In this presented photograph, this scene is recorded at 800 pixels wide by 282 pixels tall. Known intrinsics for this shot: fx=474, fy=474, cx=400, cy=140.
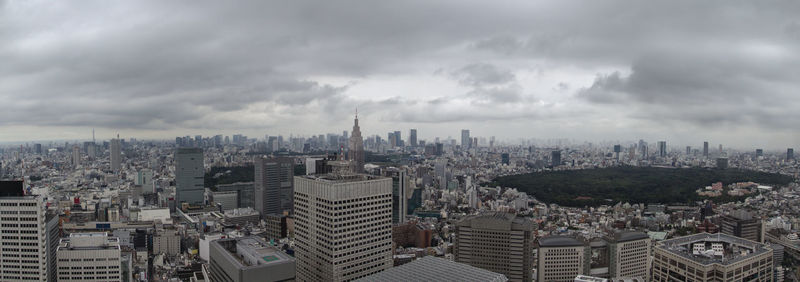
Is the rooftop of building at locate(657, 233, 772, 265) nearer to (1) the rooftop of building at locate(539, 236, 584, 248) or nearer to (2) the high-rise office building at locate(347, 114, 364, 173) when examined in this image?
(1) the rooftop of building at locate(539, 236, 584, 248)

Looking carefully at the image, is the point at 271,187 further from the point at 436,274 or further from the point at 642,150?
the point at 642,150

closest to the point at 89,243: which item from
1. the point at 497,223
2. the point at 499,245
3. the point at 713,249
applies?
the point at 497,223

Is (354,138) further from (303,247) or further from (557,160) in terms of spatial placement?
(557,160)

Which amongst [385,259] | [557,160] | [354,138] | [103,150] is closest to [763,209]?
[354,138]

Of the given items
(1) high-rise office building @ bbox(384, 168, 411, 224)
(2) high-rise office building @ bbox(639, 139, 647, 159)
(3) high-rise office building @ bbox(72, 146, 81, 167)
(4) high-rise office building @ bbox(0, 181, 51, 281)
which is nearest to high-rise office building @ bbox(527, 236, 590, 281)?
(1) high-rise office building @ bbox(384, 168, 411, 224)

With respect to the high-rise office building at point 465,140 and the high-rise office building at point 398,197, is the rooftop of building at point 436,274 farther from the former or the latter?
the high-rise office building at point 465,140

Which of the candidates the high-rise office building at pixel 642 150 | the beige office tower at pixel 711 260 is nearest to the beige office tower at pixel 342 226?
the beige office tower at pixel 711 260
